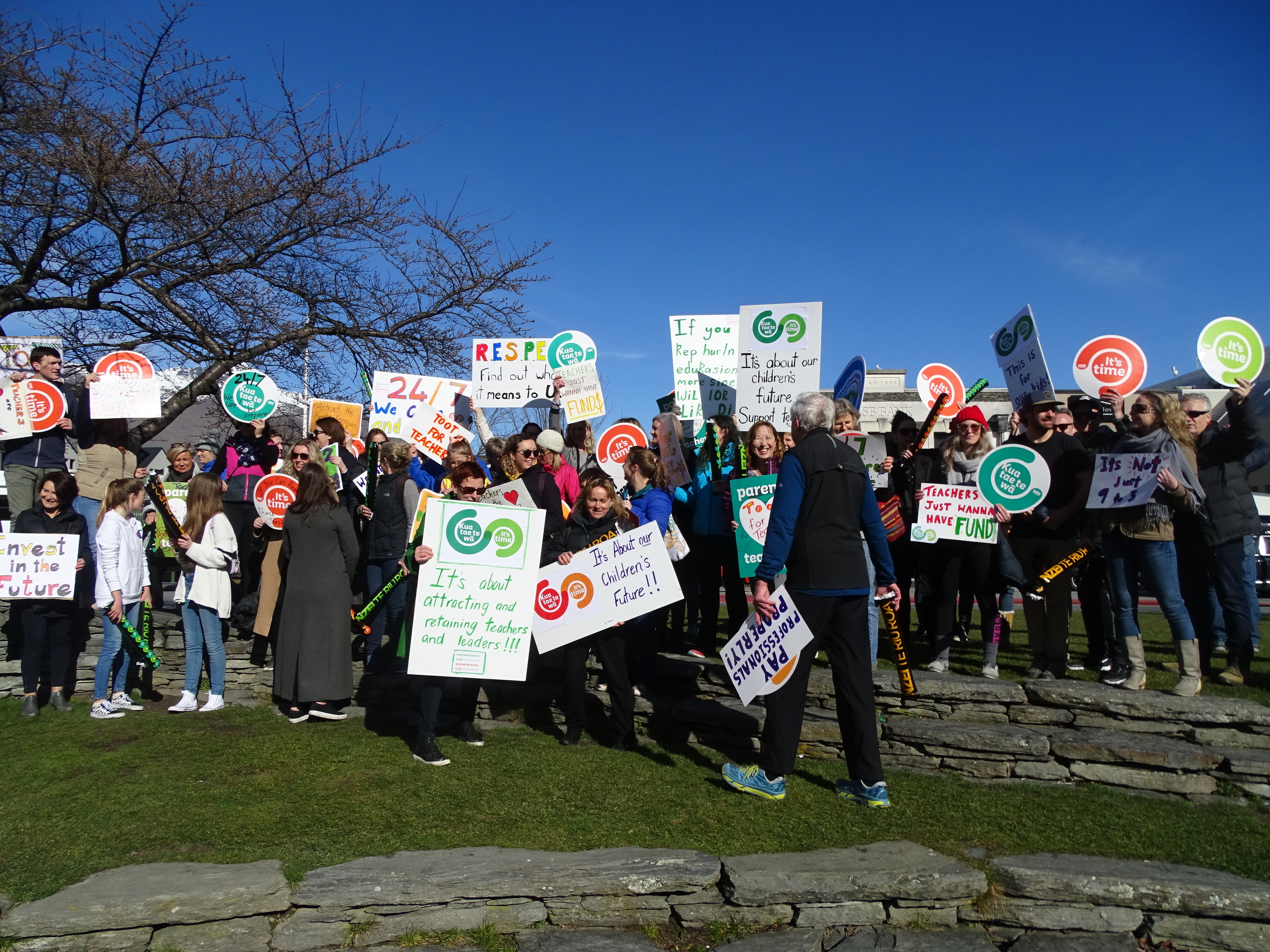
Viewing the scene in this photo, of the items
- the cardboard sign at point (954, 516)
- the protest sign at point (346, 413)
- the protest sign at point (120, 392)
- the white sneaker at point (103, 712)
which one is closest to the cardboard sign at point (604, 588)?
the cardboard sign at point (954, 516)

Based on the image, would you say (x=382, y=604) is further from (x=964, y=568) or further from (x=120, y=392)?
(x=964, y=568)

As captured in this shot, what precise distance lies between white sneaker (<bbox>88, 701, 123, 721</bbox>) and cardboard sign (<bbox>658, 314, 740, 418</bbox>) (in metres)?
5.88

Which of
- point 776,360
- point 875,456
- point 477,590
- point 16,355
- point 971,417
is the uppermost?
point 16,355

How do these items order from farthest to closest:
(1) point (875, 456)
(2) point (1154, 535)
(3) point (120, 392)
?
1. (3) point (120, 392)
2. (1) point (875, 456)
3. (2) point (1154, 535)

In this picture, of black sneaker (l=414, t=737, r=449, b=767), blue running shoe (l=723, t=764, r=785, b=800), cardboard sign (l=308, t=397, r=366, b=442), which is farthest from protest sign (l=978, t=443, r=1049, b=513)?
cardboard sign (l=308, t=397, r=366, b=442)

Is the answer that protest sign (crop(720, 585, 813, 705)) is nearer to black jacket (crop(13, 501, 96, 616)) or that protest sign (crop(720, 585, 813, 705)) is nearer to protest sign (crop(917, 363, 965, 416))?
protest sign (crop(917, 363, 965, 416))

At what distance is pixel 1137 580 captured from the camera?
19.6ft

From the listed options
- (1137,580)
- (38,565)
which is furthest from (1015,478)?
(38,565)

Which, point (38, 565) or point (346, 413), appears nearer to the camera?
point (38, 565)

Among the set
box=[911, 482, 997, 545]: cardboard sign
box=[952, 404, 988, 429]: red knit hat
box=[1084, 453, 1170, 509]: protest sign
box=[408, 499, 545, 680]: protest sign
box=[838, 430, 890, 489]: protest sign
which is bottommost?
box=[408, 499, 545, 680]: protest sign

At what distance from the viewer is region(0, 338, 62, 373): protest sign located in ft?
28.7

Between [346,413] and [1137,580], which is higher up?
[346,413]

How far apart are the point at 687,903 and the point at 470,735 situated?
2637 millimetres

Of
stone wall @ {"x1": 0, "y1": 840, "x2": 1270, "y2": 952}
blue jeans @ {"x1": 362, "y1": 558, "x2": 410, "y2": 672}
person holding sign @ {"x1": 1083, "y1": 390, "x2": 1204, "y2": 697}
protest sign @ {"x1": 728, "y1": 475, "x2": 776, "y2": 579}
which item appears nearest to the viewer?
stone wall @ {"x1": 0, "y1": 840, "x2": 1270, "y2": 952}
